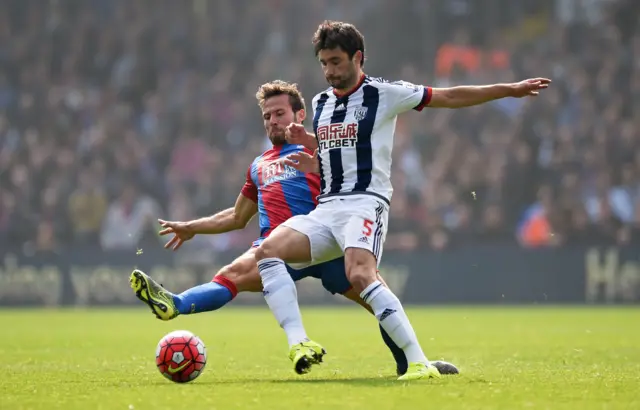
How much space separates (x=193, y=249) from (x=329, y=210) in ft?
41.6

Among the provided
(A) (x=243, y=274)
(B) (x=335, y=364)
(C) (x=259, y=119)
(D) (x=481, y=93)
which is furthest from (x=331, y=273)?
(C) (x=259, y=119)

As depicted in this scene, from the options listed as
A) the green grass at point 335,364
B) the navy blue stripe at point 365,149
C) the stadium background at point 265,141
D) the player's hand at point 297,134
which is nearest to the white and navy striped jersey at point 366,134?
the navy blue stripe at point 365,149

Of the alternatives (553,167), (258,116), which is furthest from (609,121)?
(258,116)

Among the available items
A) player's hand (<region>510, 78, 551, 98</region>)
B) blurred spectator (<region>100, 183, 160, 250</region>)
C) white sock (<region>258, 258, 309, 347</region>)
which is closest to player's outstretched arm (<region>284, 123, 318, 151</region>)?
white sock (<region>258, 258, 309, 347</region>)

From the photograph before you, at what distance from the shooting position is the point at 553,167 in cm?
1897

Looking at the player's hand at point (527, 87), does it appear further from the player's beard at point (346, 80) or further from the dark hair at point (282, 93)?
the dark hair at point (282, 93)

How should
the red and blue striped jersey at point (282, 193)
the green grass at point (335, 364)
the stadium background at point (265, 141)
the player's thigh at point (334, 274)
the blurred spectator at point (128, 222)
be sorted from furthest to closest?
the blurred spectator at point (128, 222)
the stadium background at point (265, 141)
the red and blue striped jersey at point (282, 193)
the player's thigh at point (334, 274)
the green grass at point (335, 364)

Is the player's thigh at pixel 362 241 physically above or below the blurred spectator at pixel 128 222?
below

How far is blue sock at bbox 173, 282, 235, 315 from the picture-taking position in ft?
24.4

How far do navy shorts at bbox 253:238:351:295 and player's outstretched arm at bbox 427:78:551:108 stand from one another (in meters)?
1.35

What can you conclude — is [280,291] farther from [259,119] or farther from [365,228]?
[259,119]

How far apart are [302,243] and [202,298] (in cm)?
89

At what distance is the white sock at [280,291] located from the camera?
7020 mm

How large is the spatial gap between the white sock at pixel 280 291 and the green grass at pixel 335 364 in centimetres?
40
